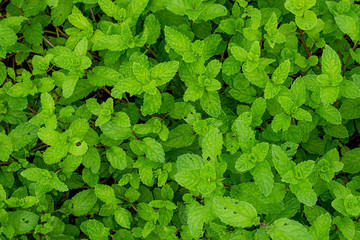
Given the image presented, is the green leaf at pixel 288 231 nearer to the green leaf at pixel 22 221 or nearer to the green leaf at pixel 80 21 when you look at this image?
the green leaf at pixel 22 221

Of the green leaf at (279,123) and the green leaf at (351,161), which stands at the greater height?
the green leaf at (279,123)

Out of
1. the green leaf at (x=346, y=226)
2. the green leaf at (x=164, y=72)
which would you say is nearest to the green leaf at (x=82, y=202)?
the green leaf at (x=164, y=72)

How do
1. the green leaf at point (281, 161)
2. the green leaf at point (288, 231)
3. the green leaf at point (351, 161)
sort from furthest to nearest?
1. the green leaf at point (351, 161)
2. the green leaf at point (281, 161)
3. the green leaf at point (288, 231)

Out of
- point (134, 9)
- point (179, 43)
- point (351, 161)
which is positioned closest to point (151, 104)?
point (179, 43)

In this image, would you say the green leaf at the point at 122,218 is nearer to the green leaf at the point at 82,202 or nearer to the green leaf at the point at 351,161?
the green leaf at the point at 82,202

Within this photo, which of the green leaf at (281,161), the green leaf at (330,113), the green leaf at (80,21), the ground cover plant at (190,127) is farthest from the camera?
the green leaf at (80,21)

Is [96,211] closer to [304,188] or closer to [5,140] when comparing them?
[5,140]

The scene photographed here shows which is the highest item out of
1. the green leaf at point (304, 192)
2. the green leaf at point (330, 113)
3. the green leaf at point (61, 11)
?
the green leaf at point (61, 11)

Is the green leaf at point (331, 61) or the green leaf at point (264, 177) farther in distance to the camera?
the green leaf at point (331, 61)

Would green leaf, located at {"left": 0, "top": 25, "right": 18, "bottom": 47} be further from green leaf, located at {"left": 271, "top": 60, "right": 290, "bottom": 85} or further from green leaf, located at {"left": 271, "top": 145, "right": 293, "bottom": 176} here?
green leaf, located at {"left": 271, "top": 145, "right": 293, "bottom": 176}
